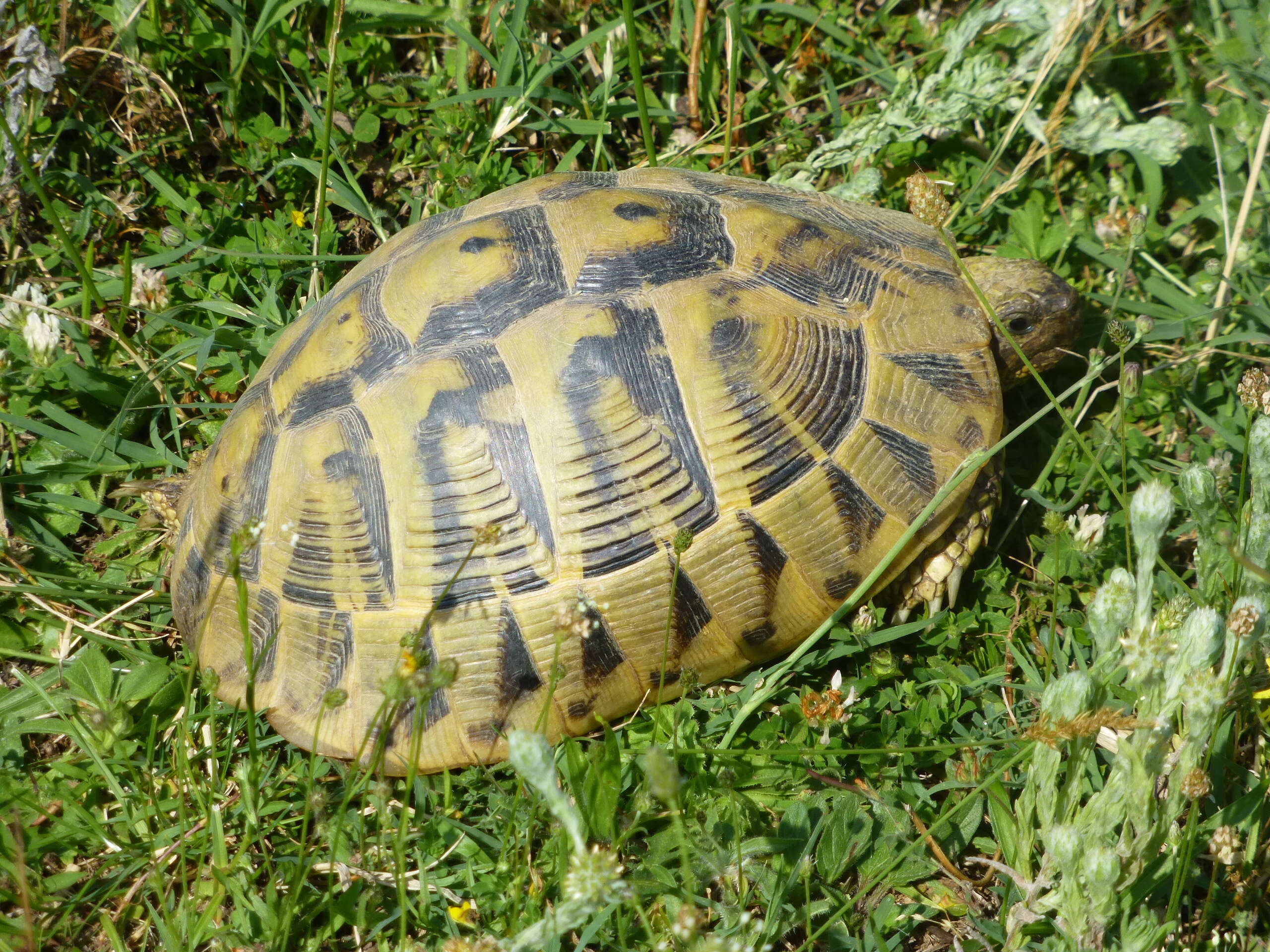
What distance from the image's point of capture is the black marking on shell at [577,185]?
3033 mm

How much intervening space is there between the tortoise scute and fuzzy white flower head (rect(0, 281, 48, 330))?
4.04 ft

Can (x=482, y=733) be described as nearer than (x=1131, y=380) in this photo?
Yes

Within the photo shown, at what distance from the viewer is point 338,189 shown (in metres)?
3.86

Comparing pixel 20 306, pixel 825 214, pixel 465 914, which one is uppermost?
pixel 825 214

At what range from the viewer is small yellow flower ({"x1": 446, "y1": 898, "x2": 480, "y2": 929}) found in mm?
2545

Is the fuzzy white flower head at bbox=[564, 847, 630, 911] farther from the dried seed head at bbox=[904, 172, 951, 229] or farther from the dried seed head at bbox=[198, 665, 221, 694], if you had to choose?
the dried seed head at bbox=[904, 172, 951, 229]

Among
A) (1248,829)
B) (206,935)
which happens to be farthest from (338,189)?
(1248,829)

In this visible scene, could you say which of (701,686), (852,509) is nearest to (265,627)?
(701,686)

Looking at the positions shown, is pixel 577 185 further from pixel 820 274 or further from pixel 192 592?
pixel 192 592

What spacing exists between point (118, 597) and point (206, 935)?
3.97 feet

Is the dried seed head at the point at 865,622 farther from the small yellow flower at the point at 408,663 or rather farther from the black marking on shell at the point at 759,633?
the small yellow flower at the point at 408,663

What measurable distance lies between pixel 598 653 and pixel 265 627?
37.0 inches

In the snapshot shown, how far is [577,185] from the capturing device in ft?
10.3

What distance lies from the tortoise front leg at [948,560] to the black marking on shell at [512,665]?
3.84 feet
